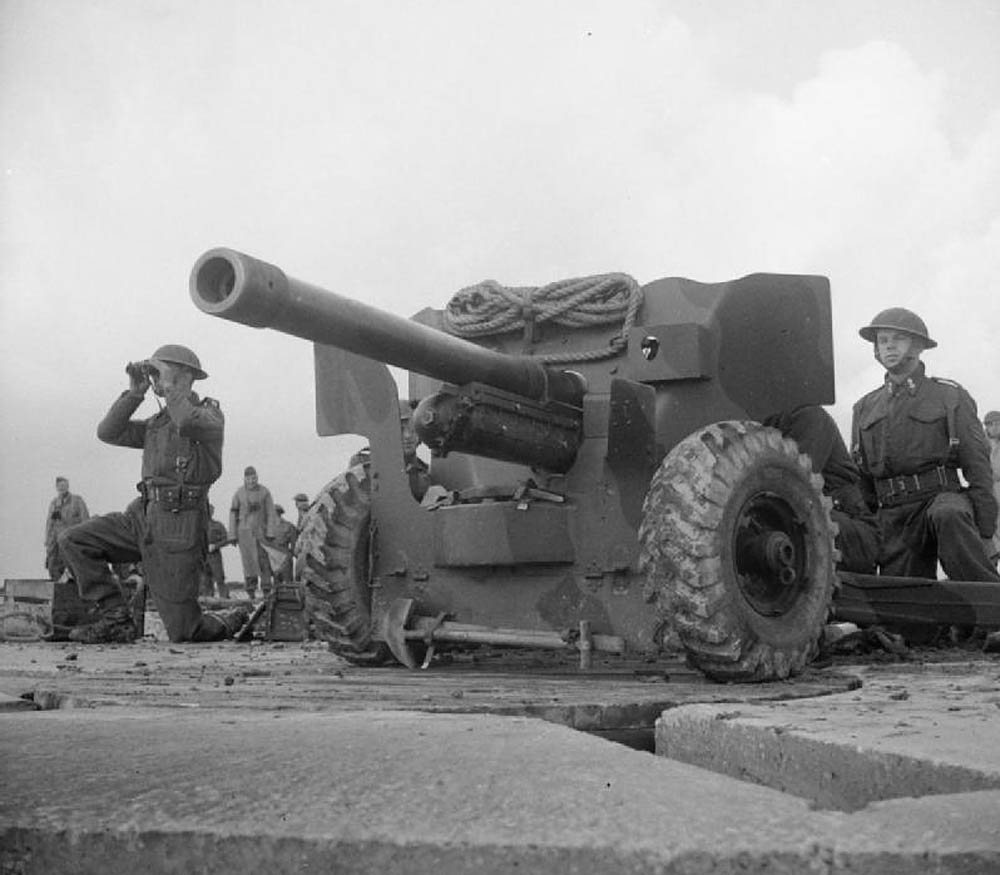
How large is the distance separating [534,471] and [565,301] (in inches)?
29.8

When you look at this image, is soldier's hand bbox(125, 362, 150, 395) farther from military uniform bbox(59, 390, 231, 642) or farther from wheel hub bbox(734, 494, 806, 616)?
wheel hub bbox(734, 494, 806, 616)

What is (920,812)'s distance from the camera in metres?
1.65

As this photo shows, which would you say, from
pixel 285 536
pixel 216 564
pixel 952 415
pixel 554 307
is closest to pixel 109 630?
pixel 554 307

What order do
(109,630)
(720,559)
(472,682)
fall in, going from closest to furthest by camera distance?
(720,559)
(472,682)
(109,630)

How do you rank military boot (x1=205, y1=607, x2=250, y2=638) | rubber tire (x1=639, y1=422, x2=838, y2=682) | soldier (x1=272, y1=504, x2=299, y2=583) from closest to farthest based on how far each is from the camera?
rubber tire (x1=639, y1=422, x2=838, y2=682) → military boot (x1=205, y1=607, x2=250, y2=638) → soldier (x1=272, y1=504, x2=299, y2=583)

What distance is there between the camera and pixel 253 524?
57.5 feet

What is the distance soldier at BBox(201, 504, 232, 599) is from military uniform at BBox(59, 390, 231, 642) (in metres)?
6.84

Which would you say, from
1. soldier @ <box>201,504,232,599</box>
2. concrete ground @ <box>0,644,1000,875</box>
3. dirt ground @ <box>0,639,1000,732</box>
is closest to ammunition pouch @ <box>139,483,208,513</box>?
dirt ground @ <box>0,639,1000,732</box>

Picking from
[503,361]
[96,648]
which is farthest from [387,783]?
[96,648]

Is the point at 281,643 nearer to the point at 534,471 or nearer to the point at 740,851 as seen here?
the point at 534,471

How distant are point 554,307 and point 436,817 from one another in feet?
12.0

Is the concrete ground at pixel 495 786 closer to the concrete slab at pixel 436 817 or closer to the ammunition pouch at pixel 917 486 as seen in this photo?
the concrete slab at pixel 436 817

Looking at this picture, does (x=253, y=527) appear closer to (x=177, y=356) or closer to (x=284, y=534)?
(x=284, y=534)

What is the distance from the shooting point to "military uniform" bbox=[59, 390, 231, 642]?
7801 mm
